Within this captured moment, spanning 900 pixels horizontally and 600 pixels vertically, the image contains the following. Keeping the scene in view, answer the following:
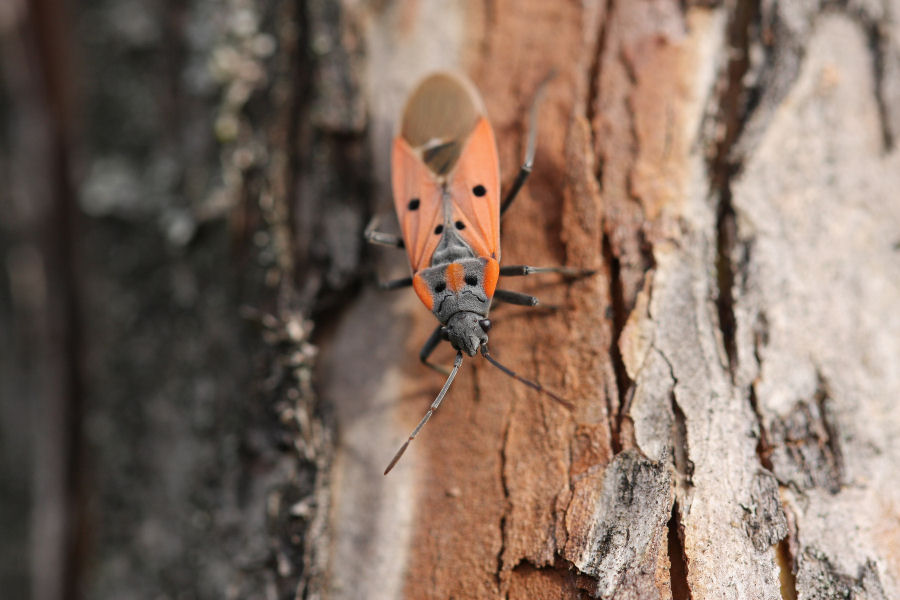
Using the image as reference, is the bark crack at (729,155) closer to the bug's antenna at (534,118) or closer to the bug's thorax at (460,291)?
the bug's antenna at (534,118)

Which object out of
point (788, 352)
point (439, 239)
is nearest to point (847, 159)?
point (788, 352)

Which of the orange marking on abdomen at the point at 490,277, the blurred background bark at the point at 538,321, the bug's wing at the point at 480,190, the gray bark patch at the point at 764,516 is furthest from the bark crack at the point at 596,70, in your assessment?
the gray bark patch at the point at 764,516

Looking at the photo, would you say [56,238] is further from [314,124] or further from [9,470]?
[314,124]

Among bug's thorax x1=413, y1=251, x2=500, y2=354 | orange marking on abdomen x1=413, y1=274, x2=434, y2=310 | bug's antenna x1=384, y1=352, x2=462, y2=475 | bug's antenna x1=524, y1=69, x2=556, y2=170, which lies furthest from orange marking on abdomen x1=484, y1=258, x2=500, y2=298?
bug's antenna x1=524, y1=69, x2=556, y2=170

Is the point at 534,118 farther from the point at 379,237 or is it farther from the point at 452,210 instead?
the point at 379,237

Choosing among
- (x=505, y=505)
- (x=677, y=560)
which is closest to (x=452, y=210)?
(x=505, y=505)
